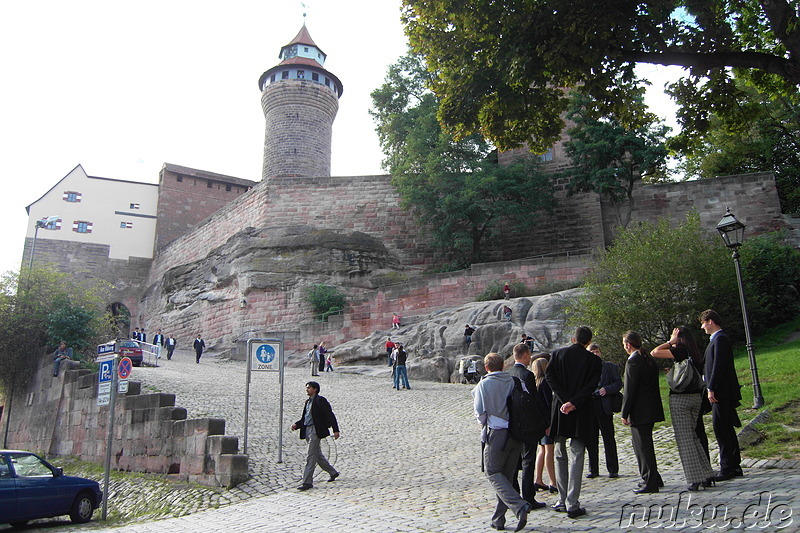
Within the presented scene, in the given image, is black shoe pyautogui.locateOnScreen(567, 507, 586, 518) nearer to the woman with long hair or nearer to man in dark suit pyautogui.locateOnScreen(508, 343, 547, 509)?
man in dark suit pyautogui.locateOnScreen(508, 343, 547, 509)

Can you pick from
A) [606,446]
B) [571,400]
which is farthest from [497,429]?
[606,446]

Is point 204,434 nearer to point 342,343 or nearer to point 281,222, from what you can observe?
point 342,343

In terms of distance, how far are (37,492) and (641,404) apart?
7.52m

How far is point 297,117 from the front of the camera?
4062 centimetres

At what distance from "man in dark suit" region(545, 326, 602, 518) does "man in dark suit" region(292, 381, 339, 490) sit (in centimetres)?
338

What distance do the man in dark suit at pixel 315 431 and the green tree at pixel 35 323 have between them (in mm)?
11460

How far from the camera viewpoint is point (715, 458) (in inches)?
291

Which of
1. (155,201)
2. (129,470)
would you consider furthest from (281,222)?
(129,470)

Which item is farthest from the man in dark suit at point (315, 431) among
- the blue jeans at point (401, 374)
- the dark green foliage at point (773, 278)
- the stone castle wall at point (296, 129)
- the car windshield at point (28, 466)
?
the stone castle wall at point (296, 129)

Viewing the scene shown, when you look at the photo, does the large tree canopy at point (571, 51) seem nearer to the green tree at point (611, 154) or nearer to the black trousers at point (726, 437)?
the black trousers at point (726, 437)

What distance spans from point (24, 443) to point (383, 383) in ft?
30.6

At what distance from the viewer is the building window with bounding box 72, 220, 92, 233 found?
4384cm

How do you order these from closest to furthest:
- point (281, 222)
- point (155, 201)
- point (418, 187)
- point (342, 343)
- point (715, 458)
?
1. point (715, 458)
2. point (342, 343)
3. point (418, 187)
4. point (281, 222)
5. point (155, 201)

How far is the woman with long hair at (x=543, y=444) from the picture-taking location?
6.68 metres
